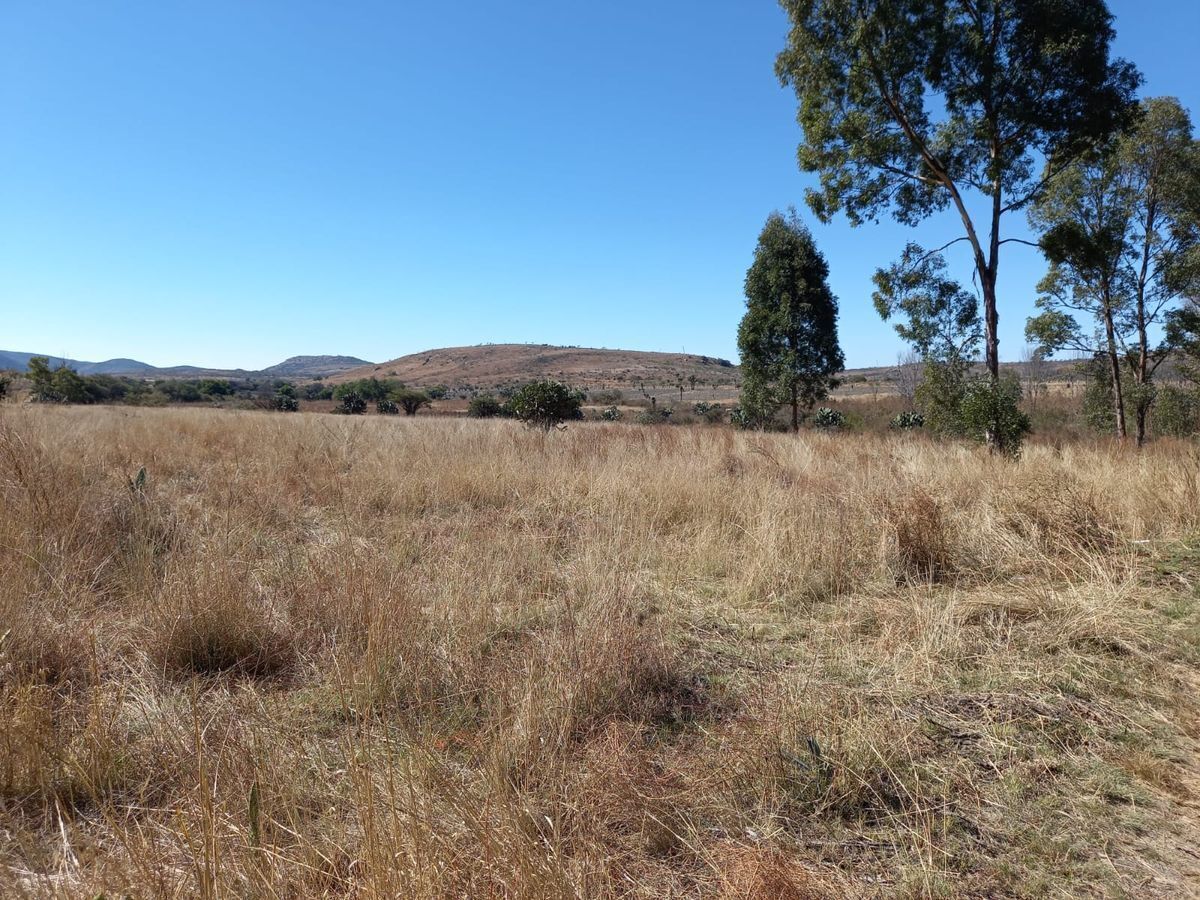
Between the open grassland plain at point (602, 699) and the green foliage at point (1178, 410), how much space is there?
1753 cm

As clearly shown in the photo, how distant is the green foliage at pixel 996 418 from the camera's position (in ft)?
27.5

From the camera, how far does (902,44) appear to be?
9.23 meters

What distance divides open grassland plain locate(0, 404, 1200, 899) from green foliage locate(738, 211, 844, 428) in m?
15.5

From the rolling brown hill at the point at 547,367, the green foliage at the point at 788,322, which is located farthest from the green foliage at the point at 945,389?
the rolling brown hill at the point at 547,367

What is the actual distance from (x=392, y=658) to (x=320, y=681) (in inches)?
13.2

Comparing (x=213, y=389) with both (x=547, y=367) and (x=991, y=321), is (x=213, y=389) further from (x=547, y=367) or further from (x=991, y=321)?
(x=547, y=367)

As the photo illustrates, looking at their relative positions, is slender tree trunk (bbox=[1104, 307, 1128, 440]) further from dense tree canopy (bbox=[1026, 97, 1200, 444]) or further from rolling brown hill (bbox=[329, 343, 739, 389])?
rolling brown hill (bbox=[329, 343, 739, 389])

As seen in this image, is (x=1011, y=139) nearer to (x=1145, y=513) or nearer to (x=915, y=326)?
(x=915, y=326)

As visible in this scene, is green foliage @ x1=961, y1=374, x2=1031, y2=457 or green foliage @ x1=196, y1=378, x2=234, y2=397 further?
green foliage @ x1=196, y1=378, x2=234, y2=397

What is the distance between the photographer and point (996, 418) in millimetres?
8445

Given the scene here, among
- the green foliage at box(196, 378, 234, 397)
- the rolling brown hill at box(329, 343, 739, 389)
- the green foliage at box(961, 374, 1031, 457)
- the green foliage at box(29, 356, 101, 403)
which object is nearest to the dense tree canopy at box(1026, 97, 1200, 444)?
the green foliage at box(961, 374, 1031, 457)

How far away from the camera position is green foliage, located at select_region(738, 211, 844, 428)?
19.7m

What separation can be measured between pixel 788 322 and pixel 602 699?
62.3 feet

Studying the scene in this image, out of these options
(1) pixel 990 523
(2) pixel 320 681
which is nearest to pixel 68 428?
(2) pixel 320 681
